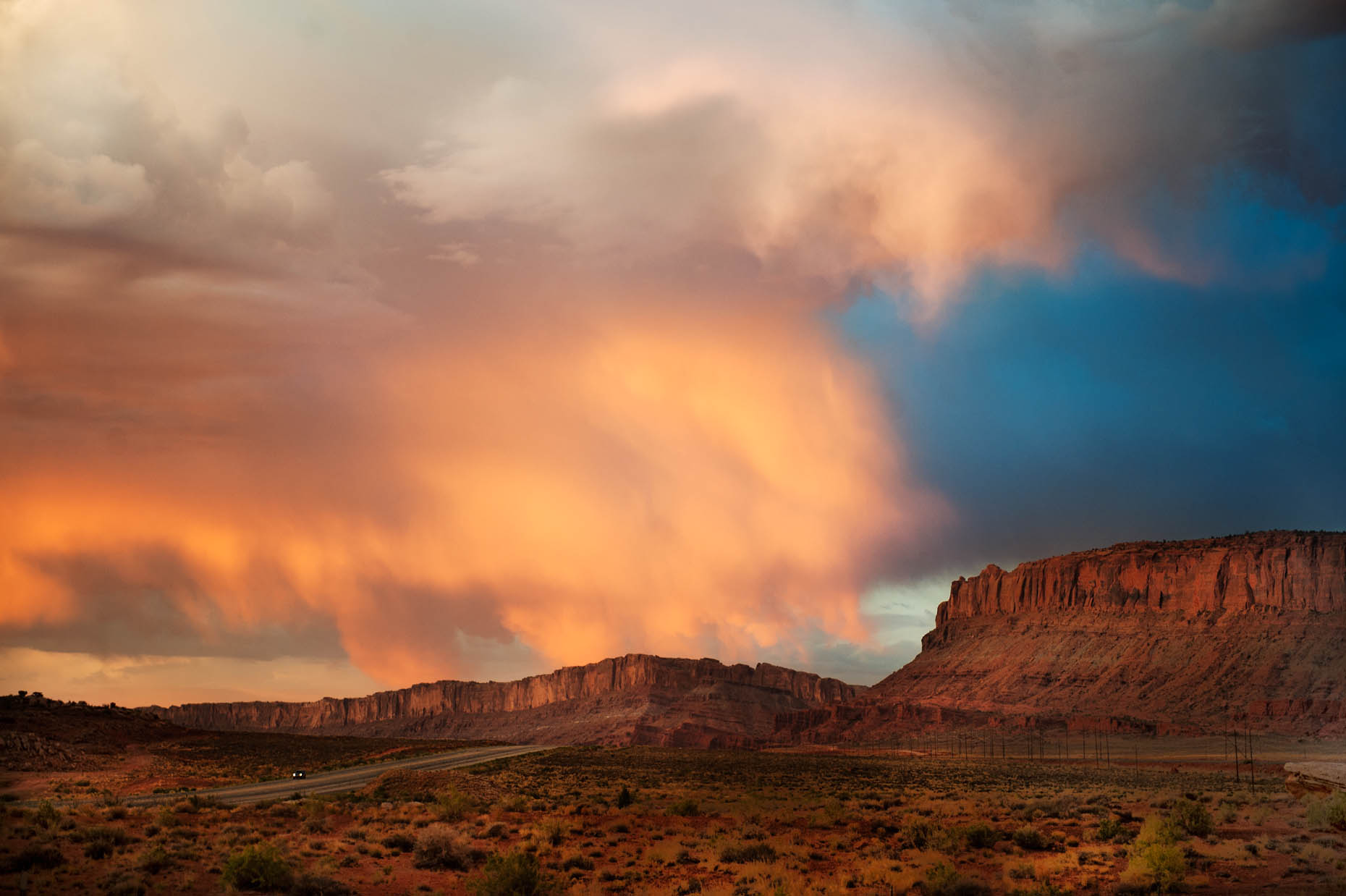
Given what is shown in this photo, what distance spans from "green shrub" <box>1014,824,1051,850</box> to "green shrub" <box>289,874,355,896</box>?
21.5 meters

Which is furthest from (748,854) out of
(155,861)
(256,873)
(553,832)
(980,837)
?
(155,861)

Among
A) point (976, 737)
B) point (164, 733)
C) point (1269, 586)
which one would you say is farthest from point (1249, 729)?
point (164, 733)

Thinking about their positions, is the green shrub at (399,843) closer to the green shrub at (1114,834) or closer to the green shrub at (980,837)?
the green shrub at (980,837)

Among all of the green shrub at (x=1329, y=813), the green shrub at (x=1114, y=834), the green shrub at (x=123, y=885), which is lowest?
the green shrub at (x=1114, y=834)

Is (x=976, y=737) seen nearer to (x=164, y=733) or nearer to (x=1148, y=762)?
(x=1148, y=762)

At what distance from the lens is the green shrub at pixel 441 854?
1166 inches

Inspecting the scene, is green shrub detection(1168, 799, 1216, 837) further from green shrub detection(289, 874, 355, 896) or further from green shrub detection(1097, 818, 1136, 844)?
green shrub detection(289, 874, 355, 896)

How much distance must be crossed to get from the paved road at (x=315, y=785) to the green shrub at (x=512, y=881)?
20.4 m

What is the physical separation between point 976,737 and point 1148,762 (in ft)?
179

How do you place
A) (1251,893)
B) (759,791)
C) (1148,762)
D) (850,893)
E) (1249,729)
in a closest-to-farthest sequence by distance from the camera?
(1251,893), (850,893), (759,791), (1148,762), (1249,729)

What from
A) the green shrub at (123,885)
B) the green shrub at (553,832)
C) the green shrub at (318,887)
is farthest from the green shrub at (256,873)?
the green shrub at (553,832)

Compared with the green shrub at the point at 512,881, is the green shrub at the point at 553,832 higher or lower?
lower

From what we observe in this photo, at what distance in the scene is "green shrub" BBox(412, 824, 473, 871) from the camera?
2961 cm

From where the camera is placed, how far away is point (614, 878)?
2856 cm
